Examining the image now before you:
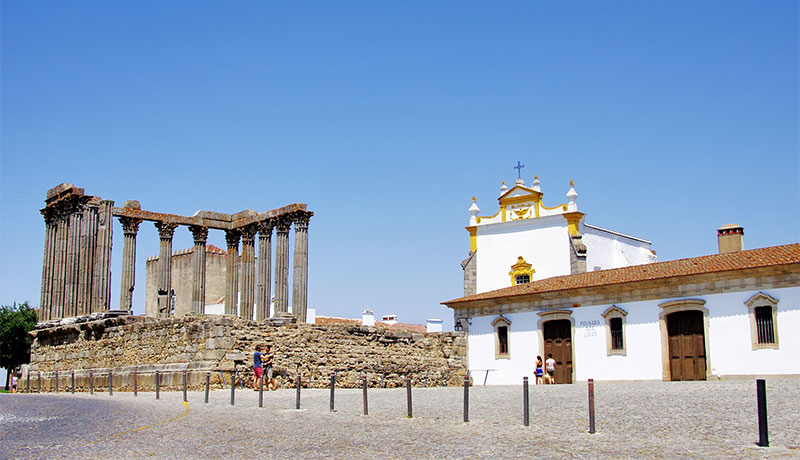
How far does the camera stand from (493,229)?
40.2 metres

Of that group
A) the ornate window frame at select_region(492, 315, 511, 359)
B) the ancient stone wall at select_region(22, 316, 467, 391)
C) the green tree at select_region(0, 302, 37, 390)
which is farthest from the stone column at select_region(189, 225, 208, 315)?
the green tree at select_region(0, 302, 37, 390)

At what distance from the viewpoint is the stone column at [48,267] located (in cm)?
3344

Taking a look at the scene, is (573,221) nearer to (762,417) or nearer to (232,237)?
(232,237)

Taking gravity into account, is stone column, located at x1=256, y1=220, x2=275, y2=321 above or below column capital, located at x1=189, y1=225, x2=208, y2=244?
below

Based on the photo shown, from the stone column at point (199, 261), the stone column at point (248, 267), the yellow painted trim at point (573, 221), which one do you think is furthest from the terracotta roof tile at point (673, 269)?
the stone column at point (199, 261)

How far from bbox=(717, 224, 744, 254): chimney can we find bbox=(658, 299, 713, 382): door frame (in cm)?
757

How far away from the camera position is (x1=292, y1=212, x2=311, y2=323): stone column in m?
30.6

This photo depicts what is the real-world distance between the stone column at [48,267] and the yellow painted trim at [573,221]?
22795 mm

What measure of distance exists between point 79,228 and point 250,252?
7308 millimetres

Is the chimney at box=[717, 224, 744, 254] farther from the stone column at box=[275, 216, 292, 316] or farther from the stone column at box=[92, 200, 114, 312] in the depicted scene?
the stone column at box=[92, 200, 114, 312]

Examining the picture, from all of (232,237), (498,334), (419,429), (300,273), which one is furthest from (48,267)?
(419,429)

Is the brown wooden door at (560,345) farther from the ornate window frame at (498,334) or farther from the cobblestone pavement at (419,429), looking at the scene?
the cobblestone pavement at (419,429)

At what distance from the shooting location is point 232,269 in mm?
36812

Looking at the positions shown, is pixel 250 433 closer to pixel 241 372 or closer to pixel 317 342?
pixel 241 372
